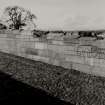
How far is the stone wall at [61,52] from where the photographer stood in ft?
18.2

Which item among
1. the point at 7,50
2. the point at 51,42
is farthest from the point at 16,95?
the point at 7,50

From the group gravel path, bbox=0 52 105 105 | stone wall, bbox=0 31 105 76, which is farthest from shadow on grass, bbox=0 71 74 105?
stone wall, bbox=0 31 105 76

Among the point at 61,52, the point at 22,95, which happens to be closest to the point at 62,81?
the point at 22,95

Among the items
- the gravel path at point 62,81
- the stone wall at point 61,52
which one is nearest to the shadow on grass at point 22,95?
the gravel path at point 62,81

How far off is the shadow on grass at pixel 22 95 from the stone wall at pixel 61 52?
5.45 feet

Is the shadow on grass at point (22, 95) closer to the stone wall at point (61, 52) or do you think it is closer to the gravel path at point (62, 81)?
the gravel path at point (62, 81)

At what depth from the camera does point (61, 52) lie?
21.5 feet

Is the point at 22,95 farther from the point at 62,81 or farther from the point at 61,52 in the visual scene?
the point at 61,52

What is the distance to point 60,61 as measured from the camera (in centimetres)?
659

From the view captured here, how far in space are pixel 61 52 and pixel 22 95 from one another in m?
2.40

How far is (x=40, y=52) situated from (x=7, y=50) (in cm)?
270

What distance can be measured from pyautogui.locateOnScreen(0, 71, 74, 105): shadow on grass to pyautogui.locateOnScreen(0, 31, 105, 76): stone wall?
1.66 metres

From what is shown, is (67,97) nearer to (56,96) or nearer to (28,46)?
(56,96)

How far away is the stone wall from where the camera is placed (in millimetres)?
5551
